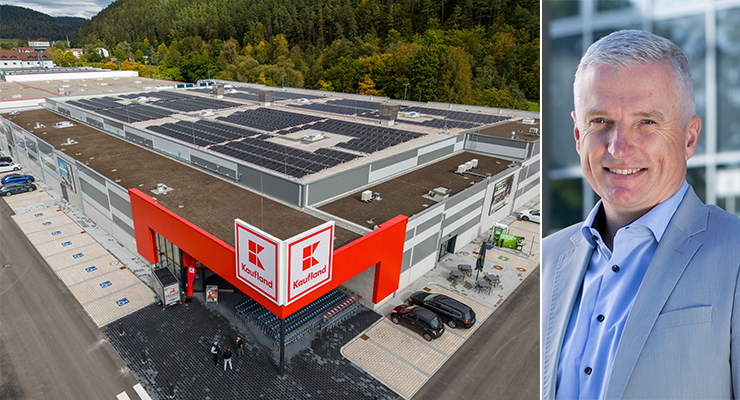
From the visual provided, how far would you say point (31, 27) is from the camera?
14562 cm

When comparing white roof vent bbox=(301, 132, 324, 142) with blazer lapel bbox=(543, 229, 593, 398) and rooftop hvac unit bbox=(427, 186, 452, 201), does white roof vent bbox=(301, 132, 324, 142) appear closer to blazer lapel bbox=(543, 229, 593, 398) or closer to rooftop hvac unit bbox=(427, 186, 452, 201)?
rooftop hvac unit bbox=(427, 186, 452, 201)

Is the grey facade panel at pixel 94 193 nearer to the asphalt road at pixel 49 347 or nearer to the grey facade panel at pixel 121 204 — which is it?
the grey facade panel at pixel 121 204

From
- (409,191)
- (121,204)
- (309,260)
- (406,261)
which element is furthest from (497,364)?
(121,204)

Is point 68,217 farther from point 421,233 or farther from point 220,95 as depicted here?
point 421,233

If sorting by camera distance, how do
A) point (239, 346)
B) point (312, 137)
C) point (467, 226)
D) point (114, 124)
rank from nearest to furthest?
1. point (239, 346)
2. point (467, 226)
3. point (312, 137)
4. point (114, 124)

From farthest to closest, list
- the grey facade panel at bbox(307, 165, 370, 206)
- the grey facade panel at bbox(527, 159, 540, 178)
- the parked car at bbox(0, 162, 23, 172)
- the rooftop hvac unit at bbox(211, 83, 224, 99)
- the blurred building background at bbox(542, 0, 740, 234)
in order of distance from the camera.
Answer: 1. the rooftop hvac unit at bbox(211, 83, 224, 99)
2. the parked car at bbox(0, 162, 23, 172)
3. the grey facade panel at bbox(527, 159, 540, 178)
4. the grey facade panel at bbox(307, 165, 370, 206)
5. the blurred building background at bbox(542, 0, 740, 234)

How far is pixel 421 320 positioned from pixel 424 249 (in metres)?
4.58

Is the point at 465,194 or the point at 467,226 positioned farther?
the point at 467,226

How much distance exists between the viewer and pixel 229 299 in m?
17.9

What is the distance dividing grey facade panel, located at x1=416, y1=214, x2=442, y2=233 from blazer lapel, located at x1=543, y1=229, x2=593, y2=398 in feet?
51.1

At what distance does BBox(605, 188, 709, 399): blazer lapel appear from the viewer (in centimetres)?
186

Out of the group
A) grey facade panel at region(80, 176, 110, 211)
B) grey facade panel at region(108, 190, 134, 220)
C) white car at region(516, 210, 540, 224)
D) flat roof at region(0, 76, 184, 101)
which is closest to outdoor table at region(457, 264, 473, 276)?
white car at region(516, 210, 540, 224)

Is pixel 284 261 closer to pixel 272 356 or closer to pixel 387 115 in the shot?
pixel 272 356

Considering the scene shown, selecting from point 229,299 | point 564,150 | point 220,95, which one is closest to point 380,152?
point 229,299
